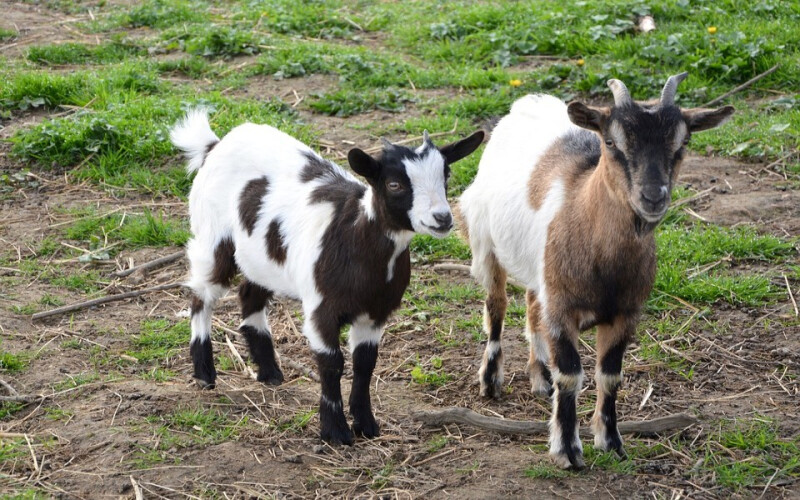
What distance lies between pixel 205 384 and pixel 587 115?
2476 mm

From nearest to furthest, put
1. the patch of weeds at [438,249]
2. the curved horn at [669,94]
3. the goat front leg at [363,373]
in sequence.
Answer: the curved horn at [669,94], the goat front leg at [363,373], the patch of weeds at [438,249]

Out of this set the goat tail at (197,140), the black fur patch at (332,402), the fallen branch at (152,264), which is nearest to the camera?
the black fur patch at (332,402)

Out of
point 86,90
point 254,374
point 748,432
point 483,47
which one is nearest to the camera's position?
point 748,432

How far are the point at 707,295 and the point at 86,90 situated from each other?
564 cm

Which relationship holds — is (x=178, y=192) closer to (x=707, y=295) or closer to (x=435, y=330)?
(x=435, y=330)

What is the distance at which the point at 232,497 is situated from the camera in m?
4.50

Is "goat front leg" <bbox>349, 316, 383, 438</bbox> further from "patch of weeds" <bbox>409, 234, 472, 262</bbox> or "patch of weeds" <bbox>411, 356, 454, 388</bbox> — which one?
"patch of weeds" <bbox>409, 234, 472, 262</bbox>

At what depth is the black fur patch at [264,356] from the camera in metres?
5.66

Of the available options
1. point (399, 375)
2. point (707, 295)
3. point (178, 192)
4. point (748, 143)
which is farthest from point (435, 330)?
point (748, 143)

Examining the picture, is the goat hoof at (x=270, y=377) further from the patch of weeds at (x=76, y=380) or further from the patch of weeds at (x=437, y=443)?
the patch of weeds at (x=437, y=443)

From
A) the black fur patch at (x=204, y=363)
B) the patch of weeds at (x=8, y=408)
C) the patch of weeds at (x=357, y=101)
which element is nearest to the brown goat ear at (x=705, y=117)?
the black fur patch at (x=204, y=363)

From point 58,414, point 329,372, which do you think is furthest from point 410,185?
point 58,414

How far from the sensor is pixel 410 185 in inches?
182

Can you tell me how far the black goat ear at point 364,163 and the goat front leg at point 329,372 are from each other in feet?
2.36
